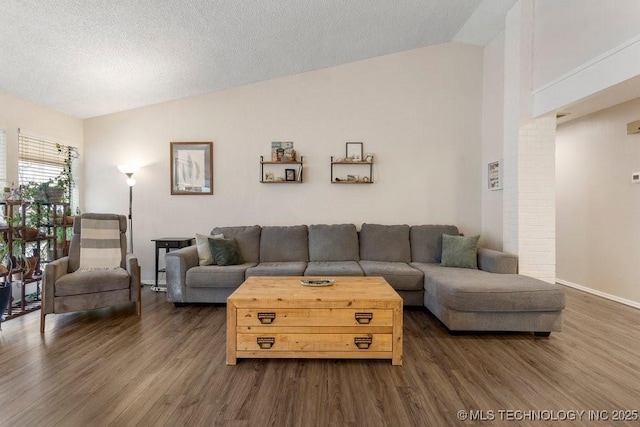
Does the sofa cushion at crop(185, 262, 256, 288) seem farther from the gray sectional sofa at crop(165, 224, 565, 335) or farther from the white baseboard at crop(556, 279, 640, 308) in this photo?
the white baseboard at crop(556, 279, 640, 308)

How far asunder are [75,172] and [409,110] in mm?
4714

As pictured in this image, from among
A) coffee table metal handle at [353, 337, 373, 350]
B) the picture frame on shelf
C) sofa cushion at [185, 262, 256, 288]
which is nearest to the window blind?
sofa cushion at [185, 262, 256, 288]

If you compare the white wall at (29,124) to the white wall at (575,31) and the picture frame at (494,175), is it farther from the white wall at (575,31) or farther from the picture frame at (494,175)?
the white wall at (575,31)

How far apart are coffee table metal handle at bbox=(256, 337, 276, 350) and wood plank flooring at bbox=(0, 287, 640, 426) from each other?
0.12 metres

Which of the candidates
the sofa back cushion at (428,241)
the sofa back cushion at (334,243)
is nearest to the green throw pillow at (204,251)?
the sofa back cushion at (334,243)

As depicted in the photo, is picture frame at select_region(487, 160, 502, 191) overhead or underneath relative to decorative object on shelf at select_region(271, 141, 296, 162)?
underneath

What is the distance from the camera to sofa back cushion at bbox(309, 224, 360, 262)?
396cm

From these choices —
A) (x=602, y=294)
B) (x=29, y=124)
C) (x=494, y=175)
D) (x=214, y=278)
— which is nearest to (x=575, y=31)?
(x=494, y=175)

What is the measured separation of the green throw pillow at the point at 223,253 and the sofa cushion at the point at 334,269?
0.87m

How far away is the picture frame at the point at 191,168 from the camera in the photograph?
4391 mm

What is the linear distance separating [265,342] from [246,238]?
202cm

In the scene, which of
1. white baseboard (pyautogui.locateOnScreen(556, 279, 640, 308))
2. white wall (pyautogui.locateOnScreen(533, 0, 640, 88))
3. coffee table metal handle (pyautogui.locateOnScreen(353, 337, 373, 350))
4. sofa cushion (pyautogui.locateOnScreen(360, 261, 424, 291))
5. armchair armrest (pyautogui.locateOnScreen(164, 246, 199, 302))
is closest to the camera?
coffee table metal handle (pyautogui.locateOnScreen(353, 337, 373, 350))

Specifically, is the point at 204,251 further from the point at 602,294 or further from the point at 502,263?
the point at 602,294

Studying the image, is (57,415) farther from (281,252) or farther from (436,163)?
(436,163)
